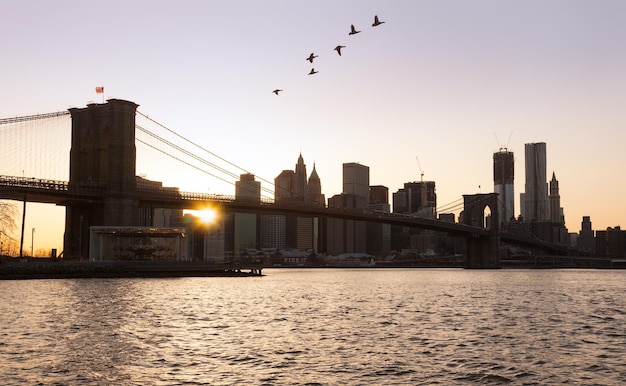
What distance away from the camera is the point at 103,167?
12162 centimetres

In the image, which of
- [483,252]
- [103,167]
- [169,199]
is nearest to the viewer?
[169,199]

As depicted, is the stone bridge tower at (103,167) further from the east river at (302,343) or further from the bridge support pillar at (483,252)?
the bridge support pillar at (483,252)

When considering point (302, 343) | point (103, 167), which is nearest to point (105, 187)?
point (103, 167)

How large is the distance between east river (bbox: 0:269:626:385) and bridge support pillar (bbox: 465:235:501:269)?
12785 centimetres

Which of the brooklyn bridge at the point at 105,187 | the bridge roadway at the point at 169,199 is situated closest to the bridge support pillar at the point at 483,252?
the bridge roadway at the point at 169,199

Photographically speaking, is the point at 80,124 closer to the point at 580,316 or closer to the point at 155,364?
the point at 580,316

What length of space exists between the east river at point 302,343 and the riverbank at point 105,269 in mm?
40232

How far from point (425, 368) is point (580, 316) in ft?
87.6

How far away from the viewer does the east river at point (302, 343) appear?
80.8 ft

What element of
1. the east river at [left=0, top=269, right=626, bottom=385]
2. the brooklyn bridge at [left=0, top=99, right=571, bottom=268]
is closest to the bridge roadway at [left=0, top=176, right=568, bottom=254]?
the brooklyn bridge at [left=0, top=99, right=571, bottom=268]

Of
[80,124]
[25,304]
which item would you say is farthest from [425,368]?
[80,124]

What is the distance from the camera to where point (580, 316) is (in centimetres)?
4891

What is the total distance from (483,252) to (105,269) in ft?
366

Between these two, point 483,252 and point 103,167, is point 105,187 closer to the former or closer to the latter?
point 103,167
